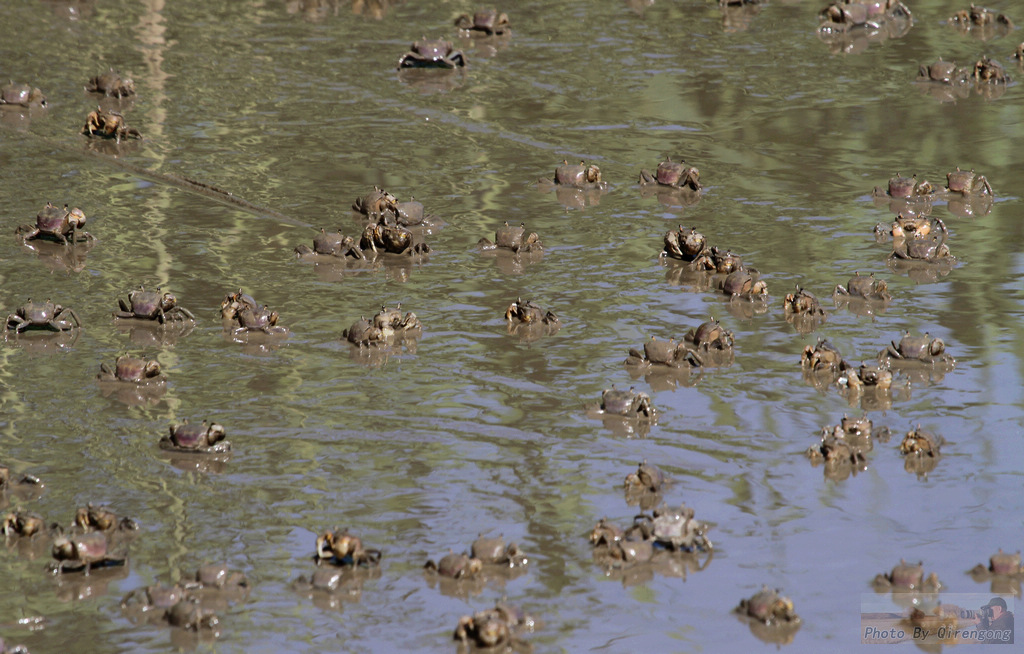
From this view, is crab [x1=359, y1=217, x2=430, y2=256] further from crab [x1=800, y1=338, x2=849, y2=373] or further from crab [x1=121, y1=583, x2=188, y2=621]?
crab [x1=121, y1=583, x2=188, y2=621]

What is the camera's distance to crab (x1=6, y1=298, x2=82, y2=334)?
724cm

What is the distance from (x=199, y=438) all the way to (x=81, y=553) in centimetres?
99

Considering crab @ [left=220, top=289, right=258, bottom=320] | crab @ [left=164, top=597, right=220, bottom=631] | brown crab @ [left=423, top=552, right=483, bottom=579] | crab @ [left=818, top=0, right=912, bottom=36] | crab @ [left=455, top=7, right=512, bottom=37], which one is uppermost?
crab @ [left=818, top=0, right=912, bottom=36]

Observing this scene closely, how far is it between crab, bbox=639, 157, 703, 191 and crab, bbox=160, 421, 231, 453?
459 cm

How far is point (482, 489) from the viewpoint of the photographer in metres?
5.77

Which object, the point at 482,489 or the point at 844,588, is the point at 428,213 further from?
the point at 844,588

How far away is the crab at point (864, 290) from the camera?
781cm

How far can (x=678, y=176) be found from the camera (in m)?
9.60

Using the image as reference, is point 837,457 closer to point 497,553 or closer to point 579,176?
point 497,553

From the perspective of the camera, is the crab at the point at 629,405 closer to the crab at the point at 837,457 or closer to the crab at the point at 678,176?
the crab at the point at 837,457

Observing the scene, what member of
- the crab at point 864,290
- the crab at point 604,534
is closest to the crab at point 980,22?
the crab at point 864,290

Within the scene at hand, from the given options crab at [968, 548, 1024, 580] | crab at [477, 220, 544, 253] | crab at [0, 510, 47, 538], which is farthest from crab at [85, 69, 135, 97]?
crab at [968, 548, 1024, 580]

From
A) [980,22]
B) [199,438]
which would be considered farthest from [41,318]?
[980,22]

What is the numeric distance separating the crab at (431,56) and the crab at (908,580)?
8.54 m
